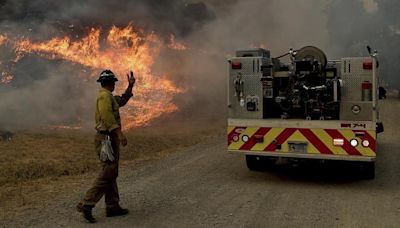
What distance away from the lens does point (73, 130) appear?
1472 cm

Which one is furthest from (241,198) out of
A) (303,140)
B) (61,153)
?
(61,153)

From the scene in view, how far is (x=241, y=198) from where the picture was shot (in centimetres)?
716

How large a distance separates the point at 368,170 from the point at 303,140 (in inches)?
57.9

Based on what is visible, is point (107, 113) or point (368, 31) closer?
point (107, 113)

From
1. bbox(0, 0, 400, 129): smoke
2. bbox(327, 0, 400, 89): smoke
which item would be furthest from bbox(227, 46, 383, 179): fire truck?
bbox(327, 0, 400, 89): smoke

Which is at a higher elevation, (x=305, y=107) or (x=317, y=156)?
(x=305, y=107)

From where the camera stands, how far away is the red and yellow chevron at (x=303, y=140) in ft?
24.4

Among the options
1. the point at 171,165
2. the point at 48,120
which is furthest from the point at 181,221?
the point at 48,120

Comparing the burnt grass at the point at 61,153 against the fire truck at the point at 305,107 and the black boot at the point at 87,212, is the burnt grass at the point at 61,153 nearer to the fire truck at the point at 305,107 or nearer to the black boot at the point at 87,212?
the black boot at the point at 87,212

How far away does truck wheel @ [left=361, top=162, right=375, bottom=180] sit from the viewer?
807 centimetres

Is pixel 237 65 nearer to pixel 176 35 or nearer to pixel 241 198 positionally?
pixel 241 198

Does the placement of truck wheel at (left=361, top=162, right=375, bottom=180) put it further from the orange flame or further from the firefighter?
the orange flame

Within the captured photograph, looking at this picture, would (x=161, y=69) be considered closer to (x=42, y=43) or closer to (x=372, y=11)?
(x=42, y=43)

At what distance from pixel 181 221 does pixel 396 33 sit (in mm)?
36408
